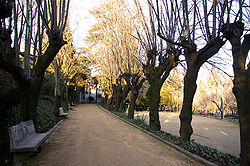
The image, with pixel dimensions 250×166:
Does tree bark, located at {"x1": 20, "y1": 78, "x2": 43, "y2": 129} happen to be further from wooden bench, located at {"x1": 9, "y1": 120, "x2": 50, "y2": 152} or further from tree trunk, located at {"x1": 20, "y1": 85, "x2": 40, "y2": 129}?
wooden bench, located at {"x1": 9, "y1": 120, "x2": 50, "y2": 152}

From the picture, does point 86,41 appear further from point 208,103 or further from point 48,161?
point 208,103

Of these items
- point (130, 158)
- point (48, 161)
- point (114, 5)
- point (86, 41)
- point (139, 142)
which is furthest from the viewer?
point (86, 41)

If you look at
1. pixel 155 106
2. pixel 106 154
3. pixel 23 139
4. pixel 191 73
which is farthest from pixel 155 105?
pixel 23 139

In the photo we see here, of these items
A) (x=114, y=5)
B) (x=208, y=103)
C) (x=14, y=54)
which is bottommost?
(x=208, y=103)

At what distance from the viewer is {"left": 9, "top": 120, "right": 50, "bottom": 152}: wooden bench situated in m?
4.23

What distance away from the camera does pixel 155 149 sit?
6.07m

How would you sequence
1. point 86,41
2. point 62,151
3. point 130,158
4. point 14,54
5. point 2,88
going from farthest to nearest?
point 86,41, point 2,88, point 14,54, point 62,151, point 130,158

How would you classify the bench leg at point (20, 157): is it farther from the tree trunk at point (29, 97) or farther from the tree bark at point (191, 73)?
the tree bark at point (191, 73)

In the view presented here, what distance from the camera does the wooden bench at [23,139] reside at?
13.9ft

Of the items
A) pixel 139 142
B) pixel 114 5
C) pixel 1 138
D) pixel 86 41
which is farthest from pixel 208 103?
pixel 1 138

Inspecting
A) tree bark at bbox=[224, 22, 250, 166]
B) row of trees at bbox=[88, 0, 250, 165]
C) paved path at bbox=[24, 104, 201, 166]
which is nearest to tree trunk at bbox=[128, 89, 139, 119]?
row of trees at bbox=[88, 0, 250, 165]

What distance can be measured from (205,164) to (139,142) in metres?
2.70

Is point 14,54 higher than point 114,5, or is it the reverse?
point 114,5

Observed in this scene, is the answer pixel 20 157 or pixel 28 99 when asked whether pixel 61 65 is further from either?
pixel 20 157
